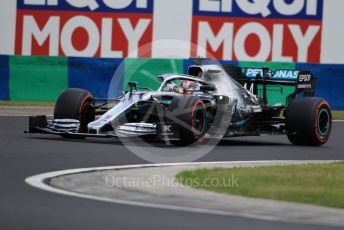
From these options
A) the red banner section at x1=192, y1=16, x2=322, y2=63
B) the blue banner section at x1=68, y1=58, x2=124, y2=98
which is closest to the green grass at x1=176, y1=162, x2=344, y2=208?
the red banner section at x1=192, y1=16, x2=322, y2=63

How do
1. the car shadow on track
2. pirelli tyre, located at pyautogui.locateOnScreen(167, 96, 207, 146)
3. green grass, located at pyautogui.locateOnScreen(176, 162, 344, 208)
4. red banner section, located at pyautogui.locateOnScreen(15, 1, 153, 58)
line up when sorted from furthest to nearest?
red banner section, located at pyautogui.locateOnScreen(15, 1, 153, 58) → the car shadow on track → pirelli tyre, located at pyautogui.locateOnScreen(167, 96, 207, 146) → green grass, located at pyautogui.locateOnScreen(176, 162, 344, 208)

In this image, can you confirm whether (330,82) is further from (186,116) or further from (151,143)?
(186,116)

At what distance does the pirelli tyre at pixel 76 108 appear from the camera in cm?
1855

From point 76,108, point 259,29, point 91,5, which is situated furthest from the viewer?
point 91,5

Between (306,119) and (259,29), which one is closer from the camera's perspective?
(306,119)

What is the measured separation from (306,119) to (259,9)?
10146 millimetres

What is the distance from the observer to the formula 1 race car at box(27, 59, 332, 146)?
1725 centimetres

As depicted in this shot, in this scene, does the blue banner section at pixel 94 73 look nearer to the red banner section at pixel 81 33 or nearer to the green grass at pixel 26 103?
the red banner section at pixel 81 33

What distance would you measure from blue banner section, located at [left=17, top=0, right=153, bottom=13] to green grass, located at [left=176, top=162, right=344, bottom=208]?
14.8 m

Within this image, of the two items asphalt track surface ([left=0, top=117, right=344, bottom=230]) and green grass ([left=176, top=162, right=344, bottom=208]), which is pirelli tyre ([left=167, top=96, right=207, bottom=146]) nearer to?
asphalt track surface ([left=0, top=117, right=344, bottom=230])

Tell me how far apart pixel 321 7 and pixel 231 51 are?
277cm

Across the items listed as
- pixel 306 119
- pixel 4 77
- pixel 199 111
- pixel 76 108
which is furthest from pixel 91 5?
pixel 199 111

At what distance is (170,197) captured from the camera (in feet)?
34.9

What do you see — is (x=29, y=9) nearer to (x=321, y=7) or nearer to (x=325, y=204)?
(x=321, y=7)
